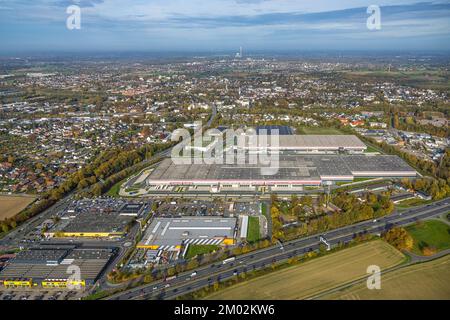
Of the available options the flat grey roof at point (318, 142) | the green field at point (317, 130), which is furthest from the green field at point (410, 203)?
the green field at point (317, 130)

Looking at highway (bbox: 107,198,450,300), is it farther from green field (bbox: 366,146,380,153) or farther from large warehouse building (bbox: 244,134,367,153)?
green field (bbox: 366,146,380,153)

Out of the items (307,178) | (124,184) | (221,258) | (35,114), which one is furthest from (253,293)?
(35,114)

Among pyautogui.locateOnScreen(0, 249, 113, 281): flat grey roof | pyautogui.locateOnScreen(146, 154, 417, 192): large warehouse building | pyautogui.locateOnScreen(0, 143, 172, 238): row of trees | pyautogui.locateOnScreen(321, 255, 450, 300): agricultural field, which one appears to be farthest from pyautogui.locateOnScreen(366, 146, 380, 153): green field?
pyautogui.locateOnScreen(0, 249, 113, 281): flat grey roof

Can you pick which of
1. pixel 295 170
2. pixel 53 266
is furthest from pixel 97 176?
pixel 295 170

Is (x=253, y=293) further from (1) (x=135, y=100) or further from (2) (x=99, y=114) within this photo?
(1) (x=135, y=100)
